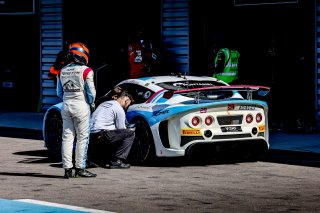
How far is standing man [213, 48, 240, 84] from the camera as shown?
19141 mm

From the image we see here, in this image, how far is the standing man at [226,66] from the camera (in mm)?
19141

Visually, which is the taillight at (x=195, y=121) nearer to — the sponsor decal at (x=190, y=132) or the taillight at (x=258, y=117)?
the sponsor decal at (x=190, y=132)

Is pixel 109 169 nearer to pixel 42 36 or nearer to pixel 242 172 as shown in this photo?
pixel 242 172

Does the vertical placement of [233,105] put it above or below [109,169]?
above

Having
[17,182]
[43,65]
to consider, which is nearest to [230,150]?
[17,182]

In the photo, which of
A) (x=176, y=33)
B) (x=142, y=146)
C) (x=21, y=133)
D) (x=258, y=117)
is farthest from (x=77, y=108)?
(x=176, y=33)

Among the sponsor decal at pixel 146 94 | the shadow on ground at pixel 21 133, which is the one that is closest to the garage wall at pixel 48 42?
the shadow on ground at pixel 21 133

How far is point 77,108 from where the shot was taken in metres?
11.9

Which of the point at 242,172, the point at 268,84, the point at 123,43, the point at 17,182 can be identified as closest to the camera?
the point at 17,182

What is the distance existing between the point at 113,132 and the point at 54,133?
→ 1.72 metres

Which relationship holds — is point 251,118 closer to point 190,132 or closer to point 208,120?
point 208,120

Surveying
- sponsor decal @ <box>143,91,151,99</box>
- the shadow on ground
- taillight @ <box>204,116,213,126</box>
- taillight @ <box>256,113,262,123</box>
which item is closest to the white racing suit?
taillight @ <box>204,116,213,126</box>

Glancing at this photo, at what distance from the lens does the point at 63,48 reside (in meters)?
23.5

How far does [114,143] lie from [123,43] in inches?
373
